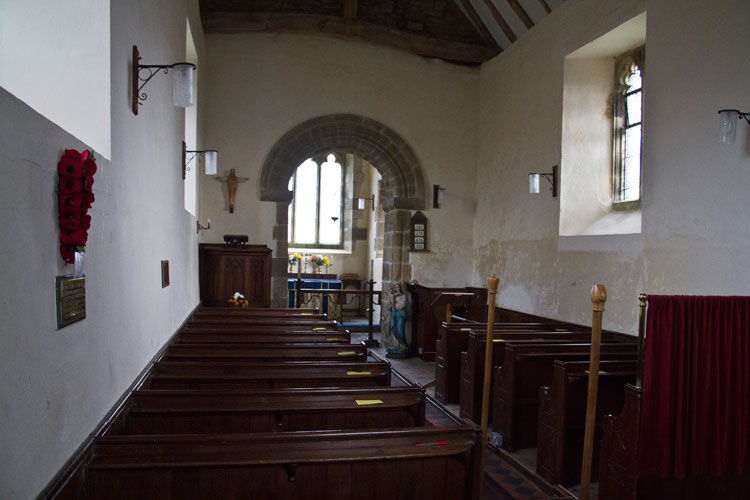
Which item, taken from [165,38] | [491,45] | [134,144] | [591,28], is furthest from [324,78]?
[134,144]

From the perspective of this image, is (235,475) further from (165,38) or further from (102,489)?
(165,38)

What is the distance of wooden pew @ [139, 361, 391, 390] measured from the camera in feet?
9.91

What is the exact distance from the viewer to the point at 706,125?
478 centimetres

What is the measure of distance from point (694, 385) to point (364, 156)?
23.3 feet

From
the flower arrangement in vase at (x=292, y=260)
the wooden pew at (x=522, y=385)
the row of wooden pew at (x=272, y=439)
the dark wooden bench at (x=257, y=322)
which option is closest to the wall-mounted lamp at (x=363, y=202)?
the flower arrangement in vase at (x=292, y=260)

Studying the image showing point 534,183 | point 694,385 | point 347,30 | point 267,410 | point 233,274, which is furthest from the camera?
point 347,30

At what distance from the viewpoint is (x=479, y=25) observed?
875 cm

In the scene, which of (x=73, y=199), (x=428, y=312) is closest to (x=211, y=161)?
(x=428, y=312)

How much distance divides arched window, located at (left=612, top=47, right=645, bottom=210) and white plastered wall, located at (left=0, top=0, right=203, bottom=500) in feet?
16.7

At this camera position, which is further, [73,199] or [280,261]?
[280,261]

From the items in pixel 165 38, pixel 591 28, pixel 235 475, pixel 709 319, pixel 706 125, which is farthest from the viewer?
pixel 591 28

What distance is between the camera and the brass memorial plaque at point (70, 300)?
5.51ft

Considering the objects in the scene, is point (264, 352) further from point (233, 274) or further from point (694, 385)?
point (233, 274)

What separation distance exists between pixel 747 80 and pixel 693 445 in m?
3.04
